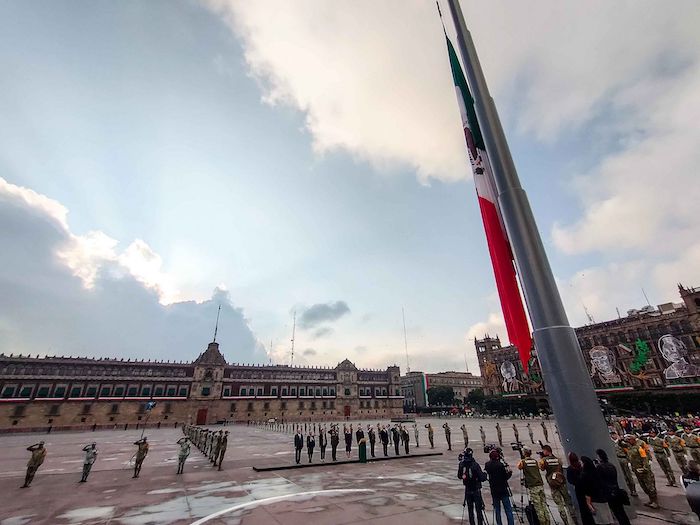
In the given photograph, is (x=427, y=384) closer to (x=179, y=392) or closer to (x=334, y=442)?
(x=179, y=392)

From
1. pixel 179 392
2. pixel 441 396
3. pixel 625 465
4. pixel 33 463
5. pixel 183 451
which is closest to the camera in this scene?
pixel 625 465

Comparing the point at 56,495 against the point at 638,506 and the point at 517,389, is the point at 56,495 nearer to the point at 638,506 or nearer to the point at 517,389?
the point at 638,506

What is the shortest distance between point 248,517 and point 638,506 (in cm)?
990

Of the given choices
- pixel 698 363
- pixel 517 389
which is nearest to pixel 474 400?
pixel 517 389

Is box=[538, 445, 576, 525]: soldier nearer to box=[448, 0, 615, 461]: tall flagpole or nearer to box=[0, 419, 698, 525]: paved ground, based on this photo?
box=[448, 0, 615, 461]: tall flagpole

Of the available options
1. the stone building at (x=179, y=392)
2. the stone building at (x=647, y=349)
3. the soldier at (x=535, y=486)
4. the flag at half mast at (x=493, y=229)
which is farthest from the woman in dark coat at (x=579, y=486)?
the stone building at (x=179, y=392)

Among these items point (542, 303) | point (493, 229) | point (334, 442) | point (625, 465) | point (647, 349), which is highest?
point (647, 349)

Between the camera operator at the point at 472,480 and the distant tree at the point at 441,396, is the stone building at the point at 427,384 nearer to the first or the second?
the distant tree at the point at 441,396

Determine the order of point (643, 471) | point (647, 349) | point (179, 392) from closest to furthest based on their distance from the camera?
point (643, 471) → point (647, 349) → point (179, 392)

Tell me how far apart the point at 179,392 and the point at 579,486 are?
67081 millimetres

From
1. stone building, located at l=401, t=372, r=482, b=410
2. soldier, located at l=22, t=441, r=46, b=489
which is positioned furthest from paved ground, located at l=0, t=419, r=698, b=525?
stone building, located at l=401, t=372, r=482, b=410

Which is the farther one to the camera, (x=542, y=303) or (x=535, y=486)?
(x=542, y=303)

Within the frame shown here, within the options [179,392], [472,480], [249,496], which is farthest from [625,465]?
[179,392]

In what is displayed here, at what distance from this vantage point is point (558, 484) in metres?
6.41
